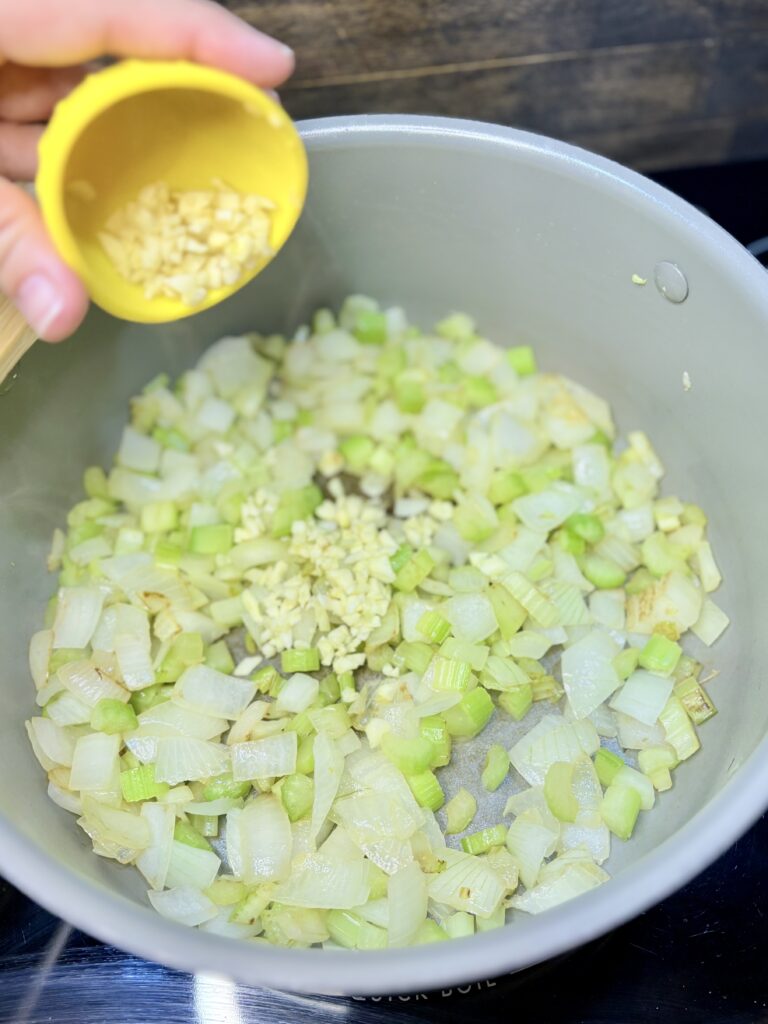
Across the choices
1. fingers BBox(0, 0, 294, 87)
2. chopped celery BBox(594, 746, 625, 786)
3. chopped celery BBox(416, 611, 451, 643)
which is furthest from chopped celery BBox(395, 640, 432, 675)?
fingers BBox(0, 0, 294, 87)

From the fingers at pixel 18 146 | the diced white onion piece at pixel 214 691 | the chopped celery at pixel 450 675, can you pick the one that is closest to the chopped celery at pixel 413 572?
the chopped celery at pixel 450 675

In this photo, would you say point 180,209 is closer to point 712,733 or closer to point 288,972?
point 288,972

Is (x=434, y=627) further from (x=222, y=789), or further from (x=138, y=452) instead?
(x=138, y=452)

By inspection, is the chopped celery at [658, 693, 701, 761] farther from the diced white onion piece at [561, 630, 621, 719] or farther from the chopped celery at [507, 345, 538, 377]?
the chopped celery at [507, 345, 538, 377]

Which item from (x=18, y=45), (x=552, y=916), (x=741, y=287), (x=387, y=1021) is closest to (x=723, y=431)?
(x=741, y=287)

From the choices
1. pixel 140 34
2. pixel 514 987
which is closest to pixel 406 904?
pixel 514 987

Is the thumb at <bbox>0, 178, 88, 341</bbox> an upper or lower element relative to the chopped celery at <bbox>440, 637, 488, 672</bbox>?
upper
